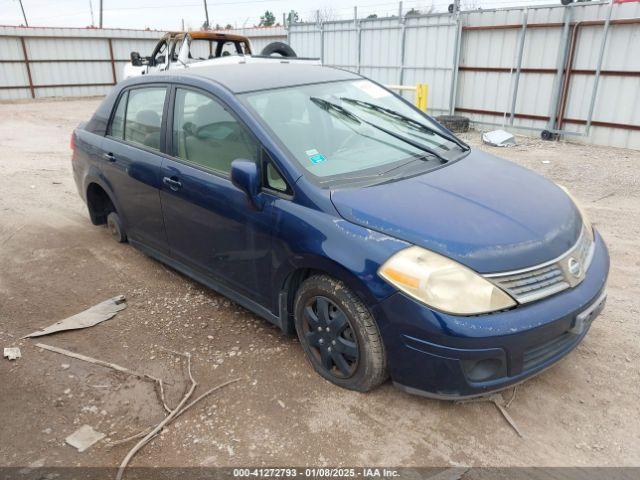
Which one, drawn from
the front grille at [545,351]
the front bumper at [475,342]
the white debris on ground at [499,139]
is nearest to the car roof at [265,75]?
the front bumper at [475,342]

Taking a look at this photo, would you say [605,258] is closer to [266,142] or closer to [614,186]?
[266,142]

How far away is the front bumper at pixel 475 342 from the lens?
2289 mm

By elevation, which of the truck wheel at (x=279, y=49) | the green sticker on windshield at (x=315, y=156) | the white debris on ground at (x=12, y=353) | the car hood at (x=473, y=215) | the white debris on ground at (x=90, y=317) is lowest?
the white debris on ground at (x=90, y=317)

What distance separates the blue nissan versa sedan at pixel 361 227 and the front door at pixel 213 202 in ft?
0.04

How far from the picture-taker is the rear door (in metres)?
3.81

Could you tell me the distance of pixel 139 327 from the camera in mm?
3619

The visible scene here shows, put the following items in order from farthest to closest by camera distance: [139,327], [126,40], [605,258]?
[126,40]
[139,327]
[605,258]

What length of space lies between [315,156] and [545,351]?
5.30ft

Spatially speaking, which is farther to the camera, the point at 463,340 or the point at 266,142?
the point at 266,142

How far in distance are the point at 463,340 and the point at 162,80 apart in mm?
2881

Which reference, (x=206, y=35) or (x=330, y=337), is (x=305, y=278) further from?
(x=206, y=35)

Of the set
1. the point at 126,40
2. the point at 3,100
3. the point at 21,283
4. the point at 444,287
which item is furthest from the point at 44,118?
the point at 444,287

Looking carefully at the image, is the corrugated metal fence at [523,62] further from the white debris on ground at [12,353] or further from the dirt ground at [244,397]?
the white debris on ground at [12,353]

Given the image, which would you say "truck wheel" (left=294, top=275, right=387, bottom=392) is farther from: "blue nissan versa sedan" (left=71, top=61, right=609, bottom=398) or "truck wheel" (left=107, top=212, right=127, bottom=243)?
"truck wheel" (left=107, top=212, right=127, bottom=243)
